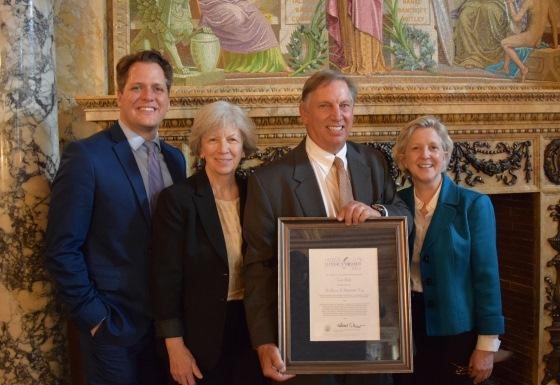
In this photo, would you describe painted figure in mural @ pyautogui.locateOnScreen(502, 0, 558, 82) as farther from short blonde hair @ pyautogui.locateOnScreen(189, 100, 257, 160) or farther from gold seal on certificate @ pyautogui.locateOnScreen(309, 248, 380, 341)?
gold seal on certificate @ pyautogui.locateOnScreen(309, 248, 380, 341)

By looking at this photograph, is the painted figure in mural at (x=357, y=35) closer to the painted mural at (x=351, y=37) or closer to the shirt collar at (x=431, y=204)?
the painted mural at (x=351, y=37)

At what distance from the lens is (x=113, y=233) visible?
87.3 inches

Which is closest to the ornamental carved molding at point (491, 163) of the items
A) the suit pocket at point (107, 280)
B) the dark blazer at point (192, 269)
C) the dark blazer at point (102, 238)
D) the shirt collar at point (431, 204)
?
the shirt collar at point (431, 204)

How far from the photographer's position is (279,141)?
345 cm

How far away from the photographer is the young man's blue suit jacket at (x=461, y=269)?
7.48 ft

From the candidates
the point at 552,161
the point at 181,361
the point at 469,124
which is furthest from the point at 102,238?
the point at 552,161

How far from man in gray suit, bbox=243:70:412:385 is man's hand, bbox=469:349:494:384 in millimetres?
432

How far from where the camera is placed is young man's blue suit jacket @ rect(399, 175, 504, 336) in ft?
7.48

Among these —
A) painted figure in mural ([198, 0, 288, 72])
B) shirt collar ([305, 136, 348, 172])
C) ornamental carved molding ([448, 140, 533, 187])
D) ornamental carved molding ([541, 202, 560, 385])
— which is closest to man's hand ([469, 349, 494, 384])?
shirt collar ([305, 136, 348, 172])

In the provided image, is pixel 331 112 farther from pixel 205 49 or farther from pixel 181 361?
pixel 205 49

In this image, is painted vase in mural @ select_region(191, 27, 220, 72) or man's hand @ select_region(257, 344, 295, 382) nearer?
man's hand @ select_region(257, 344, 295, 382)

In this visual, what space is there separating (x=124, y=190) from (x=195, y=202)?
0.31 meters

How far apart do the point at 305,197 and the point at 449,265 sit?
68 cm

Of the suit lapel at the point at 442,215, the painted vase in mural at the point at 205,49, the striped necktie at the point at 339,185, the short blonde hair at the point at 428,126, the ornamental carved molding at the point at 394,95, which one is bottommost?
the suit lapel at the point at 442,215
